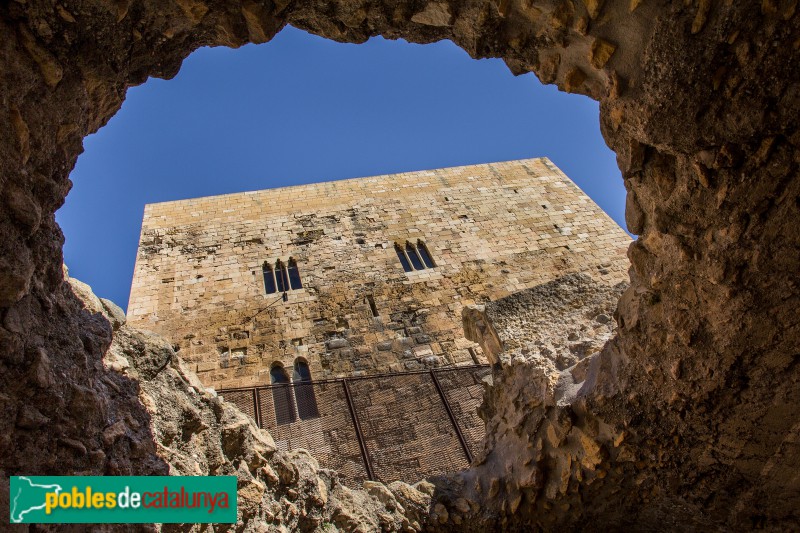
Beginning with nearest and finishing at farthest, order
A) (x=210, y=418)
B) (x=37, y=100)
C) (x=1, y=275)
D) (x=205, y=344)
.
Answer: (x=1, y=275) < (x=37, y=100) < (x=210, y=418) < (x=205, y=344)

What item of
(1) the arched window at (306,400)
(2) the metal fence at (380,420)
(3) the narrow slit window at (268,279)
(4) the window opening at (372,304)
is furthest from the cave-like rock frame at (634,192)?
(3) the narrow slit window at (268,279)

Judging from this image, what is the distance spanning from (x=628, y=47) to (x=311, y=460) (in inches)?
131

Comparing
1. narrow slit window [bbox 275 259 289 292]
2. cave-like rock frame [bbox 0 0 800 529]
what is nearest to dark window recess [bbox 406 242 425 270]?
narrow slit window [bbox 275 259 289 292]

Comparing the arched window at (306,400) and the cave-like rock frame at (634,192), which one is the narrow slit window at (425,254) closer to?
the arched window at (306,400)

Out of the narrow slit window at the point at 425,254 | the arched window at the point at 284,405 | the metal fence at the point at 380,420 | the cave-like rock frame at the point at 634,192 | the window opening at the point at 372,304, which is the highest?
the narrow slit window at the point at 425,254

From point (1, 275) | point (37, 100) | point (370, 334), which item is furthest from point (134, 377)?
point (370, 334)

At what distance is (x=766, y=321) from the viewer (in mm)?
2881

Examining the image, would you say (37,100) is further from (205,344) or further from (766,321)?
(205,344)

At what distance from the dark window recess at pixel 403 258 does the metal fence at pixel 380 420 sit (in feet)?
10.6

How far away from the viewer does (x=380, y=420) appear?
7164 mm

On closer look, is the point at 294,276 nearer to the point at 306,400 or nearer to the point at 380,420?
the point at 306,400

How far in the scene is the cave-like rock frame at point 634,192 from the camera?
2.22 m

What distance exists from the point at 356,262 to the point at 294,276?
4.01 feet

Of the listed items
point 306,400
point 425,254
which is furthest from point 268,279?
point 306,400
